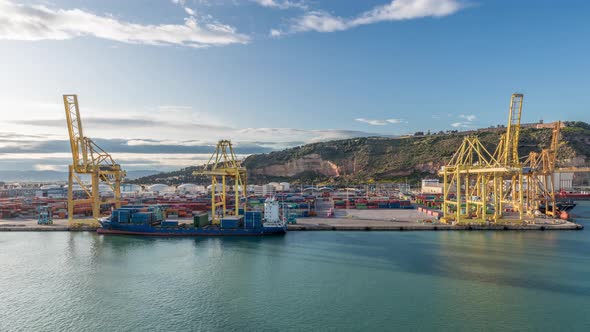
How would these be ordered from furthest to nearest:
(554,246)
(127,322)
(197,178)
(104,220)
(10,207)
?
1. (197,178)
2. (10,207)
3. (104,220)
4. (554,246)
5. (127,322)

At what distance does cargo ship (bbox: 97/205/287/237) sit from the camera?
36.8 metres

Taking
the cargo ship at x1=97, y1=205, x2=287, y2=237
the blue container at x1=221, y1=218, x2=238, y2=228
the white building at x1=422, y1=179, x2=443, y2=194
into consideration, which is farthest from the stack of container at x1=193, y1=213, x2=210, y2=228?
the white building at x1=422, y1=179, x2=443, y2=194

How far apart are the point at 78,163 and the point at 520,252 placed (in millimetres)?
47657

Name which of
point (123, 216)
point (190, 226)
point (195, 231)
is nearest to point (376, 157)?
point (190, 226)

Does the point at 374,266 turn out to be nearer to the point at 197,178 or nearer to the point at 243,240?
the point at 243,240

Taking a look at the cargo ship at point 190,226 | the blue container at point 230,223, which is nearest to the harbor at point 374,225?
the cargo ship at point 190,226

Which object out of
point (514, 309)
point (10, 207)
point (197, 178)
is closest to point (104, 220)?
point (10, 207)

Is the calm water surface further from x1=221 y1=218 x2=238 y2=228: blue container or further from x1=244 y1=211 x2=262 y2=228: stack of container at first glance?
x1=221 y1=218 x2=238 y2=228: blue container

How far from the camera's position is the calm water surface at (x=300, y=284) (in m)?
17.3

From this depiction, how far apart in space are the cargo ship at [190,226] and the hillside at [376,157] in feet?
230

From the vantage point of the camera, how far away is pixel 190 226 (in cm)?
3819

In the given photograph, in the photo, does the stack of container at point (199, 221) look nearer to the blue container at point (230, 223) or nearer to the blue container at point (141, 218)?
the blue container at point (230, 223)

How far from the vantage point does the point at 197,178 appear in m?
133

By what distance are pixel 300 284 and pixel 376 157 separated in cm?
9769
